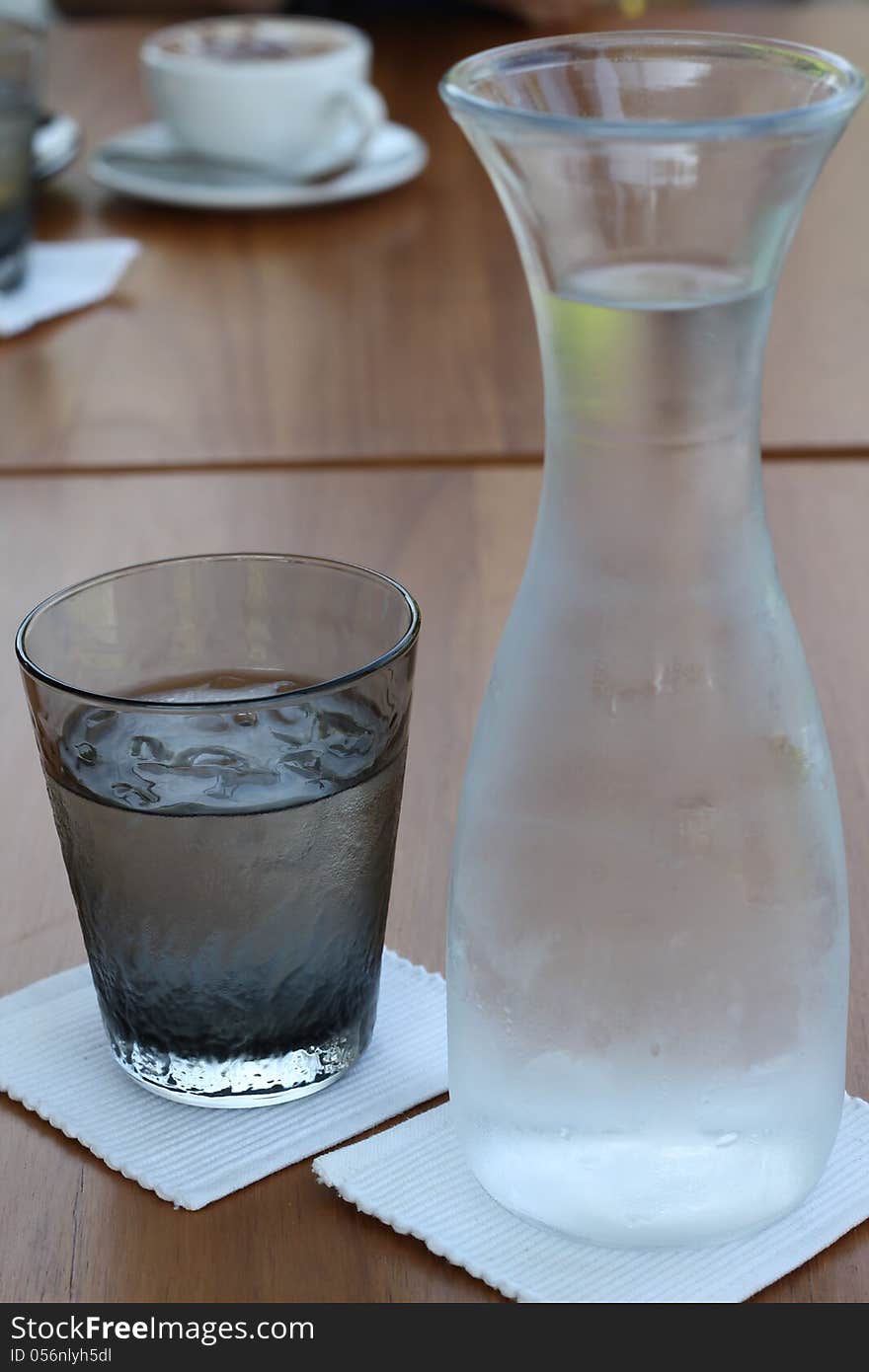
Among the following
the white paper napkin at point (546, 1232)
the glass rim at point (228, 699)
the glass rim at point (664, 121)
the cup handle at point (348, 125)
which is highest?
the glass rim at point (664, 121)

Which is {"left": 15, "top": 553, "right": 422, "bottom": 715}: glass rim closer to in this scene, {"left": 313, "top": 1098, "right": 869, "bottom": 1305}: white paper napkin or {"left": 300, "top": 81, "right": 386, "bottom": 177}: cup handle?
{"left": 313, "top": 1098, "right": 869, "bottom": 1305}: white paper napkin

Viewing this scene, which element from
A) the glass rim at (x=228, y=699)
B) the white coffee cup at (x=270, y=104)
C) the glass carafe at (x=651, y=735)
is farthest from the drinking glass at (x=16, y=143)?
the glass carafe at (x=651, y=735)

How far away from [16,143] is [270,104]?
210 mm

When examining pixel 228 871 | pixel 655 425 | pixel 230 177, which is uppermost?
pixel 655 425

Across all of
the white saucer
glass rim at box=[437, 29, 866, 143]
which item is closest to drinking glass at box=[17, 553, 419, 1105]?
glass rim at box=[437, 29, 866, 143]

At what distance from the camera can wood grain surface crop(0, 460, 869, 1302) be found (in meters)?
0.35

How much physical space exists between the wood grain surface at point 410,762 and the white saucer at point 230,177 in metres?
0.45

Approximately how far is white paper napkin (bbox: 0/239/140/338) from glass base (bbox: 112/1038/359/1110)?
648 mm

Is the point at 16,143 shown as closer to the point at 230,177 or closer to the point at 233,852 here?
the point at 230,177

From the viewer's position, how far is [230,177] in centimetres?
119

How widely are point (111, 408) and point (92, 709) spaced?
51 cm

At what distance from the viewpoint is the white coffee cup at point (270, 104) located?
1146 mm

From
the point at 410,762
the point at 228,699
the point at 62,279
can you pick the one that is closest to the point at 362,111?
the point at 62,279

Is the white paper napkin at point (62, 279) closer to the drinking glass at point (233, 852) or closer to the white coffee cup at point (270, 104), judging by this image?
the white coffee cup at point (270, 104)
